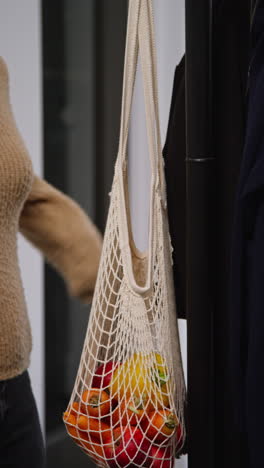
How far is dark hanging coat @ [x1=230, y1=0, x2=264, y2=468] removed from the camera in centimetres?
89

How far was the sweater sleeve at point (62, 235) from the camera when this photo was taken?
1.50 metres

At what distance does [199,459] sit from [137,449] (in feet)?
0.33

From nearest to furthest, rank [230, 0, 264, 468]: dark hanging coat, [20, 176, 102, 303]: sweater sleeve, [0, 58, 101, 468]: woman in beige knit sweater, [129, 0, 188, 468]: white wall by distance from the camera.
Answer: [230, 0, 264, 468]: dark hanging coat → [0, 58, 101, 468]: woman in beige knit sweater → [20, 176, 102, 303]: sweater sleeve → [129, 0, 188, 468]: white wall

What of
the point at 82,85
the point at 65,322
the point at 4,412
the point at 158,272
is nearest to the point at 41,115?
the point at 82,85

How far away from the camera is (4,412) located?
4.24 ft

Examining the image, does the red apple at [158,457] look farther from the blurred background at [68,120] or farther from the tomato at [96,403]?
the blurred background at [68,120]

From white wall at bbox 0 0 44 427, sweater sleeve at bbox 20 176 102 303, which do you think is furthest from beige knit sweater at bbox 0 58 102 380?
white wall at bbox 0 0 44 427

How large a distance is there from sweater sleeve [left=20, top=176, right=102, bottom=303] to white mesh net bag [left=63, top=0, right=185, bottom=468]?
468 mm

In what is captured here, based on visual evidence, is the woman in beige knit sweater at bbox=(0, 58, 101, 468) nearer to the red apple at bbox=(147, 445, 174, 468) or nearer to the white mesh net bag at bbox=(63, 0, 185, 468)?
the white mesh net bag at bbox=(63, 0, 185, 468)

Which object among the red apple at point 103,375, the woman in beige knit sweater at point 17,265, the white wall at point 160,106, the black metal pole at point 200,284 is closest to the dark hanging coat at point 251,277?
the black metal pole at point 200,284

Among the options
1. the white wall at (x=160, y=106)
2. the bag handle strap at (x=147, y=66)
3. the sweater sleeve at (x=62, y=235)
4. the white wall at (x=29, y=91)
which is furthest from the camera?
the white wall at (x=160, y=106)

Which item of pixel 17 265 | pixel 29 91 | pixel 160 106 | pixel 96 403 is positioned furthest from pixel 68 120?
pixel 96 403

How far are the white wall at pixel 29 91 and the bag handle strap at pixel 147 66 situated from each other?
1.27 meters

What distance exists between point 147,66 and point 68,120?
1452mm
